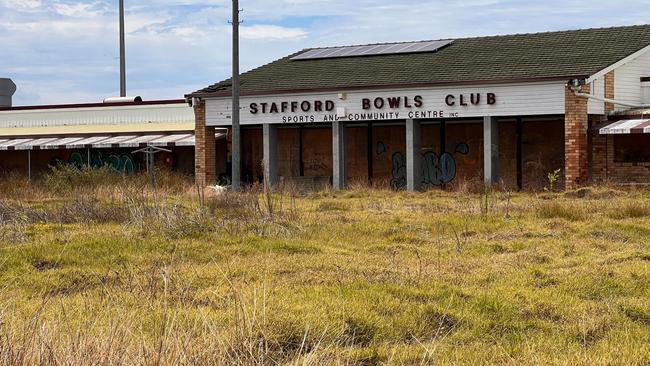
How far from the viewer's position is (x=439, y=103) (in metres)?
33.4

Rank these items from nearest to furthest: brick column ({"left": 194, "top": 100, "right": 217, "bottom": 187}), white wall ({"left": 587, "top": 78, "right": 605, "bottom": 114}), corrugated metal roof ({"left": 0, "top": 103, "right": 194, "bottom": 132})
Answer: white wall ({"left": 587, "top": 78, "right": 605, "bottom": 114}) → brick column ({"left": 194, "top": 100, "right": 217, "bottom": 187}) → corrugated metal roof ({"left": 0, "top": 103, "right": 194, "bottom": 132})

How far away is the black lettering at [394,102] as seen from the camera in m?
34.1

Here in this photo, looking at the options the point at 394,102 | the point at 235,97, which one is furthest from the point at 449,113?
the point at 235,97

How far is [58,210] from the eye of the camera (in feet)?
63.9

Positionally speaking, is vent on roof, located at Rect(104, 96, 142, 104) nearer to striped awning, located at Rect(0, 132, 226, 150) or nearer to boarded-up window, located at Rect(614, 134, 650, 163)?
striped awning, located at Rect(0, 132, 226, 150)

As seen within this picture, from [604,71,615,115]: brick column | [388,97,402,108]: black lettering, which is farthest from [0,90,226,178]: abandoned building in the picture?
[604,71,615,115]: brick column

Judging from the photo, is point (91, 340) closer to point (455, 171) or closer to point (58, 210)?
point (58, 210)

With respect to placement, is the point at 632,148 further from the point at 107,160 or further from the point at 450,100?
the point at 107,160

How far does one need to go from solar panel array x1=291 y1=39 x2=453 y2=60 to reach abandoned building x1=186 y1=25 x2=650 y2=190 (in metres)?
0.09

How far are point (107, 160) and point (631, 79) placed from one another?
21.0 meters

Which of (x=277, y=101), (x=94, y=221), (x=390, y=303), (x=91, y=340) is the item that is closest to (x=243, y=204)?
(x=94, y=221)

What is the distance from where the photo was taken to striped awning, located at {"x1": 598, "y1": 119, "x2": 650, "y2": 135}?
1165 inches

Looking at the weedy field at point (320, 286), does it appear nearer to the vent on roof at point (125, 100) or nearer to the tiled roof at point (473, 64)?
the tiled roof at point (473, 64)

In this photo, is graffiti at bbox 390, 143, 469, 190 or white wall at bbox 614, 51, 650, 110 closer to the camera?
white wall at bbox 614, 51, 650, 110
